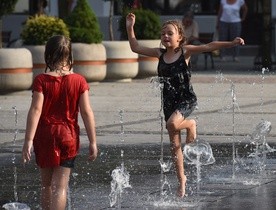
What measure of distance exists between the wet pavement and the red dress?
148 cm

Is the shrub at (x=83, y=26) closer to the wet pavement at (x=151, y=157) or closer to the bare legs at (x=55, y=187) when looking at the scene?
the wet pavement at (x=151, y=157)

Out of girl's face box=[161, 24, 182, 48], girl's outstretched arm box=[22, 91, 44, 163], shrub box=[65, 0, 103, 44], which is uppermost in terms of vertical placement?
girl's face box=[161, 24, 182, 48]

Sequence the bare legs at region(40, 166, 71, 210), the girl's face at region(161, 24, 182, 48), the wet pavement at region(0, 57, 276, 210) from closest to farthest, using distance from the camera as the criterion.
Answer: the bare legs at region(40, 166, 71, 210) → the wet pavement at region(0, 57, 276, 210) → the girl's face at region(161, 24, 182, 48)

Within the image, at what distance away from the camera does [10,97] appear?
18266 mm

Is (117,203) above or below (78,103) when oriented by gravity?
below

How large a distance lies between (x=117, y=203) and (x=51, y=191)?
5.13 ft

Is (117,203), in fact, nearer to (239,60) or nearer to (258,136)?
(258,136)

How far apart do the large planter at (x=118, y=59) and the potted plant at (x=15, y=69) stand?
3.08 m

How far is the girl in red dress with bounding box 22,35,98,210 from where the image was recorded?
7.09 meters

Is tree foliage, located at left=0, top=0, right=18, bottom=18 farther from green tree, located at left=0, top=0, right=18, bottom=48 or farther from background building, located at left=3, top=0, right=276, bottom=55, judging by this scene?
background building, located at left=3, top=0, right=276, bottom=55

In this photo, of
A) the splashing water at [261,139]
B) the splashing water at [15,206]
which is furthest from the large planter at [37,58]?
the splashing water at [15,206]

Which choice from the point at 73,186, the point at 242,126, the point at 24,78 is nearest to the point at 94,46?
the point at 24,78

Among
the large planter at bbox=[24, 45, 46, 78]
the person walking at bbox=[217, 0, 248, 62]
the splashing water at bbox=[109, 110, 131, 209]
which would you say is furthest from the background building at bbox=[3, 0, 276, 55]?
the splashing water at bbox=[109, 110, 131, 209]

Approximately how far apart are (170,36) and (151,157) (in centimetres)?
264
